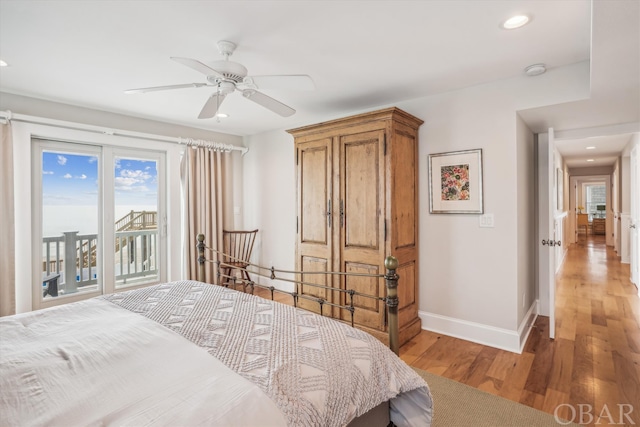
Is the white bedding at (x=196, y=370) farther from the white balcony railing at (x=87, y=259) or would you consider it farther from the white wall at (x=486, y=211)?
the white balcony railing at (x=87, y=259)

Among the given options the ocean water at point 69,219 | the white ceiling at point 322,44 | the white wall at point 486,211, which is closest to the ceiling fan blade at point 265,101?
the white ceiling at point 322,44

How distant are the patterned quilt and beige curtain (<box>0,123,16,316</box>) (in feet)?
7.28

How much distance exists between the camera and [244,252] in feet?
16.8

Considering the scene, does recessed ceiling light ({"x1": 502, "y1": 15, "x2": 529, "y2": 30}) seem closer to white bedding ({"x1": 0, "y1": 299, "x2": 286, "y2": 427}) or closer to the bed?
the bed

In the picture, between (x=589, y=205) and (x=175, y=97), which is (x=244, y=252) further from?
(x=589, y=205)

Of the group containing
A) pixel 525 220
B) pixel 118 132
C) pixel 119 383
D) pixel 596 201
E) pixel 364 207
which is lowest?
pixel 119 383

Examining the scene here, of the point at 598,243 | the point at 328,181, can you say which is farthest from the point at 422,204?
the point at 598,243

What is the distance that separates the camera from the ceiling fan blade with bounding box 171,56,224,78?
5.98ft

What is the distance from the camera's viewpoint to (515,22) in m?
2.09

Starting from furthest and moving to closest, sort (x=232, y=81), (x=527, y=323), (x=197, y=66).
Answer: (x=527, y=323), (x=232, y=81), (x=197, y=66)

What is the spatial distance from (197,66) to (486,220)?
8.98 ft

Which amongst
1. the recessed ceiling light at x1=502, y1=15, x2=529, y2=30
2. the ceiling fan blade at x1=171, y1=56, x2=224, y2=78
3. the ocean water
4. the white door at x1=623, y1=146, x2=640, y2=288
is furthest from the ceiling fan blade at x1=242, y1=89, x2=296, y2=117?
the white door at x1=623, y1=146, x2=640, y2=288

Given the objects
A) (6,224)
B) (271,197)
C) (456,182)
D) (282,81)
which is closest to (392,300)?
(282,81)

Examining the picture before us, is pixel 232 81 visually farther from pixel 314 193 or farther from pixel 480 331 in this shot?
pixel 480 331
